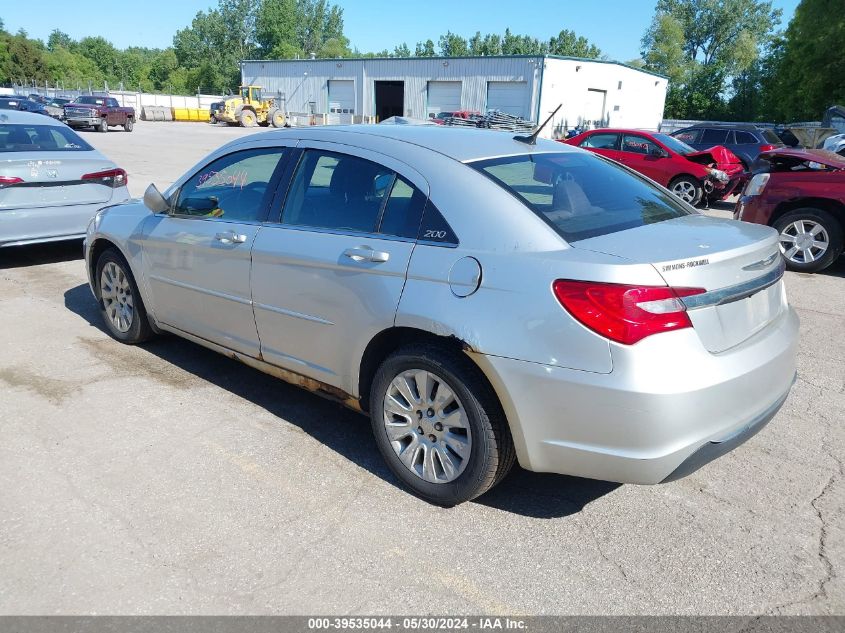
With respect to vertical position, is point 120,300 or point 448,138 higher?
point 448,138

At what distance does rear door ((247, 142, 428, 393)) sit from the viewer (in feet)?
10.4

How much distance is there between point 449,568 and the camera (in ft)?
8.96

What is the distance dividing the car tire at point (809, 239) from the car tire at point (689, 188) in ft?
18.0

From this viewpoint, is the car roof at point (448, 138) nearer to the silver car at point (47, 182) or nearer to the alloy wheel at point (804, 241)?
the silver car at point (47, 182)

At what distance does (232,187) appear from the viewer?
13.9ft

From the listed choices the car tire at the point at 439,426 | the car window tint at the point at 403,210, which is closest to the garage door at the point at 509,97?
the car window tint at the point at 403,210

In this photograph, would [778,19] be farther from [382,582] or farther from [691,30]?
[382,582]

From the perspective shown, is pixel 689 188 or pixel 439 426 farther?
pixel 689 188

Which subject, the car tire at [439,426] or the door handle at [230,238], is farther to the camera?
the door handle at [230,238]

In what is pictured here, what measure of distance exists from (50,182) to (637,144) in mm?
11291

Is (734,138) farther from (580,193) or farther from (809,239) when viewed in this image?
(580,193)

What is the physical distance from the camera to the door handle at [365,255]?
3.16 m

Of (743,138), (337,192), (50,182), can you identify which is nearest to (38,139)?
(50,182)

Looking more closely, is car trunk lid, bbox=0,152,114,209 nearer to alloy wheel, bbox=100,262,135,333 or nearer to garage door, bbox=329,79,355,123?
alloy wheel, bbox=100,262,135,333
